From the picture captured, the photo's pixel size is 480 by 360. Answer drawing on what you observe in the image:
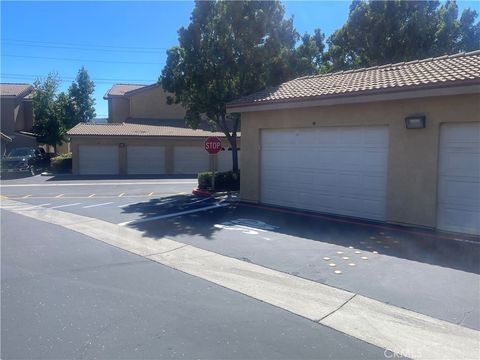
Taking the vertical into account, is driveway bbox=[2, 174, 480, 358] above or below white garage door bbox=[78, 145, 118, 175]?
below

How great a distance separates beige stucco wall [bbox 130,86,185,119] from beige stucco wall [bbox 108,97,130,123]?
2953 millimetres

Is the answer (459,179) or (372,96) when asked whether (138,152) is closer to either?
(372,96)

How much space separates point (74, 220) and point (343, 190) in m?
7.23

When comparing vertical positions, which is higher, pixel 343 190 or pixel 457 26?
pixel 457 26

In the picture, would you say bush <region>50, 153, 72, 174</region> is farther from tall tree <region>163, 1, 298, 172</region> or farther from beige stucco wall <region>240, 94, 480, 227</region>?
beige stucco wall <region>240, 94, 480, 227</region>

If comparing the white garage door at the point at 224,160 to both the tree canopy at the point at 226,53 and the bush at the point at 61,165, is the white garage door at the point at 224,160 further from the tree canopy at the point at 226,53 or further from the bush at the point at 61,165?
the tree canopy at the point at 226,53

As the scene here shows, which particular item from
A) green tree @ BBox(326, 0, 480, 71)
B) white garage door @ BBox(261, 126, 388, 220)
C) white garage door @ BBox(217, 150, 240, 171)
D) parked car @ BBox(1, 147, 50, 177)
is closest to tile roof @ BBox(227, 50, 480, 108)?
white garage door @ BBox(261, 126, 388, 220)

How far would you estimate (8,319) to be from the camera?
194 inches

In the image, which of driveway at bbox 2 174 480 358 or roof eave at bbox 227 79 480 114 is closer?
driveway at bbox 2 174 480 358

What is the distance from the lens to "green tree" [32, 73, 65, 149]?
38.6 m

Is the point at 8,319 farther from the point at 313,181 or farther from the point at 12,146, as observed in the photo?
the point at 12,146

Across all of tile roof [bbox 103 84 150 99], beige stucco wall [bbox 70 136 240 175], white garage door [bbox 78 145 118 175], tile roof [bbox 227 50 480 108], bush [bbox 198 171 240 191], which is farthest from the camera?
tile roof [bbox 103 84 150 99]

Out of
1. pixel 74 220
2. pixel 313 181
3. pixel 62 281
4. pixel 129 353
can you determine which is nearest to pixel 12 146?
pixel 74 220

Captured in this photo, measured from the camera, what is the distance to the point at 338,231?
32.8 ft
